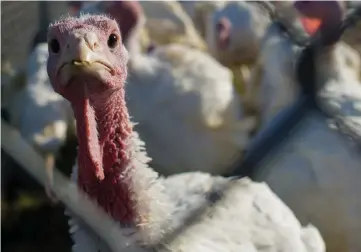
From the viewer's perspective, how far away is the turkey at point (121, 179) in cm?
130

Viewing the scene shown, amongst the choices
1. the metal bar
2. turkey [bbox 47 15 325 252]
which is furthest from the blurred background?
→ the metal bar

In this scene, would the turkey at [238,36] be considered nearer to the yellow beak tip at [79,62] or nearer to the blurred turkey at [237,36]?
the blurred turkey at [237,36]

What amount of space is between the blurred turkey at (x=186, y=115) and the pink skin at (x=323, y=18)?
402 mm

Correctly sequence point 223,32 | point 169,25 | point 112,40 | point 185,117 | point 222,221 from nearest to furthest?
point 112,40 < point 222,221 < point 185,117 < point 169,25 < point 223,32

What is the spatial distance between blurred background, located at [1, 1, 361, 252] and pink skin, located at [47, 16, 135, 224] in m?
1.19

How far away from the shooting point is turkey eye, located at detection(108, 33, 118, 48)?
1354 millimetres

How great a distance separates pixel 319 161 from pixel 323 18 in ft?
1.78

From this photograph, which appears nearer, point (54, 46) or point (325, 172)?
point (54, 46)

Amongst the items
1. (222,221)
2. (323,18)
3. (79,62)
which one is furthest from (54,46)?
(323,18)

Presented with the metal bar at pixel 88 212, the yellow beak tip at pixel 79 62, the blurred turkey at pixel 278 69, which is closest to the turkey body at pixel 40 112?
the blurred turkey at pixel 278 69

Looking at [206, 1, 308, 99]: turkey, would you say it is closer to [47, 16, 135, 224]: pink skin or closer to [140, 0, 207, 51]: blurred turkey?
[140, 0, 207, 51]: blurred turkey

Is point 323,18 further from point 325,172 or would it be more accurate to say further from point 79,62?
point 79,62

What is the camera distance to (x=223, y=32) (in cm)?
332

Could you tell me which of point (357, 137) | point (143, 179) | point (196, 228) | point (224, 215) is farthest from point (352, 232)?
point (143, 179)
